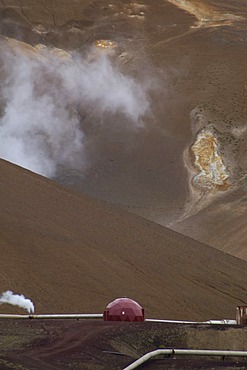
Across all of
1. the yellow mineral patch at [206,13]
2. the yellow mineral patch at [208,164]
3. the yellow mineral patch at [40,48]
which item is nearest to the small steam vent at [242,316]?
the yellow mineral patch at [208,164]

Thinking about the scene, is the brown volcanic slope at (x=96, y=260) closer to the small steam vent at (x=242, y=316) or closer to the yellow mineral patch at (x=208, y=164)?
the small steam vent at (x=242, y=316)

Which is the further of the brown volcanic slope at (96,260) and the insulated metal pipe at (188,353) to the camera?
the brown volcanic slope at (96,260)

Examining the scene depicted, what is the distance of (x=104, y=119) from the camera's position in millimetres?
61750

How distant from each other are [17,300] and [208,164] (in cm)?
3250

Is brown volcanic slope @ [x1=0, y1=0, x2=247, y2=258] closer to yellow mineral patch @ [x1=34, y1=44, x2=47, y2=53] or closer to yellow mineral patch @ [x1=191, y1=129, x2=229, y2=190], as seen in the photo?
yellow mineral patch @ [x1=191, y1=129, x2=229, y2=190]

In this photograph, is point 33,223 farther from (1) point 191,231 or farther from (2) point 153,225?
(1) point 191,231

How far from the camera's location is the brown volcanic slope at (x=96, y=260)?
2764cm

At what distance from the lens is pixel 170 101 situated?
62719 millimetres

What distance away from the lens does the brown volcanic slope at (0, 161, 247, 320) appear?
27641mm

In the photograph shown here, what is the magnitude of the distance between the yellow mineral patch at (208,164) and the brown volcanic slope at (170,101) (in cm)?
32

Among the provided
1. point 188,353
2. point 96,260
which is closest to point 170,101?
point 96,260

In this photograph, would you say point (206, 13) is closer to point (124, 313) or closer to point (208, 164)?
point (208, 164)

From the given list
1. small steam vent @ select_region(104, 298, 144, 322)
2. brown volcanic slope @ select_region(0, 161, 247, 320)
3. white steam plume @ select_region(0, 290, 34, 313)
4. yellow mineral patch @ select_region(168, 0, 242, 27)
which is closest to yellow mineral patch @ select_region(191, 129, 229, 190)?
yellow mineral patch @ select_region(168, 0, 242, 27)

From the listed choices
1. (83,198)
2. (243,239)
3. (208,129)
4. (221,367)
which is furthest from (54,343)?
(208,129)
